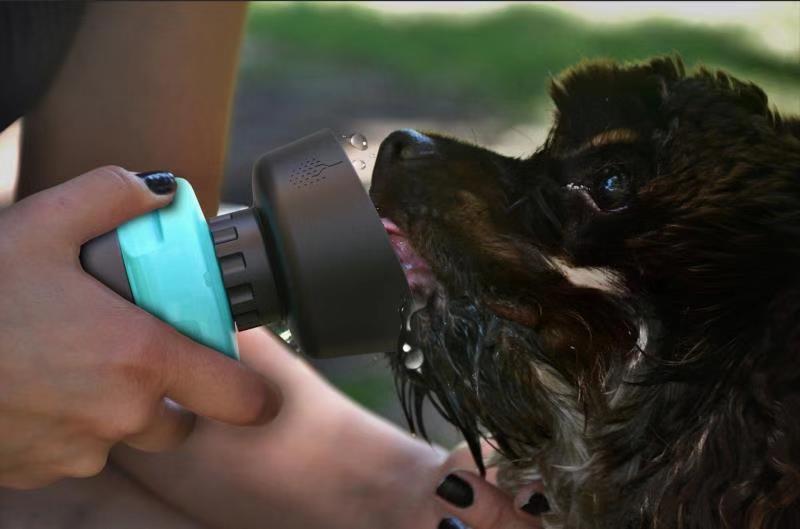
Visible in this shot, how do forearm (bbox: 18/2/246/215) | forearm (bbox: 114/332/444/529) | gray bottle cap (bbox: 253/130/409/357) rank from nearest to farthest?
gray bottle cap (bbox: 253/130/409/357) < forearm (bbox: 114/332/444/529) < forearm (bbox: 18/2/246/215)

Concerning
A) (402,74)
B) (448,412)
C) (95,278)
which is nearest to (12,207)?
(95,278)

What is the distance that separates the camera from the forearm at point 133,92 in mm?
1338

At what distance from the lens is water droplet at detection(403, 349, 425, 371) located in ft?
3.13

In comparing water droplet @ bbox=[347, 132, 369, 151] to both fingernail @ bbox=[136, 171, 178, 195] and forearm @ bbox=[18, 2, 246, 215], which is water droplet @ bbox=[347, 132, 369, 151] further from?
forearm @ bbox=[18, 2, 246, 215]

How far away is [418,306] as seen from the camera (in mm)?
882

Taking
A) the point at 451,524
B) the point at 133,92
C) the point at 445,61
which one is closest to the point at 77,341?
the point at 451,524

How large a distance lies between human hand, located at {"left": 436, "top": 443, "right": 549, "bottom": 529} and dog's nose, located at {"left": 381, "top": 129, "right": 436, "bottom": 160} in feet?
1.08

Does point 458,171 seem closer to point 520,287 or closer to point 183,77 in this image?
point 520,287

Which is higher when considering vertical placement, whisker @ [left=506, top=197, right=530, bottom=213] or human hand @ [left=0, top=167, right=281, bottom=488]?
whisker @ [left=506, top=197, right=530, bottom=213]

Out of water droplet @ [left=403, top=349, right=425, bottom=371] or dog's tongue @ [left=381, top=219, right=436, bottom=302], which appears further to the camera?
water droplet @ [left=403, top=349, right=425, bottom=371]

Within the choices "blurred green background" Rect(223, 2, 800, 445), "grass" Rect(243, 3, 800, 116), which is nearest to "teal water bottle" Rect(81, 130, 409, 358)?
"blurred green background" Rect(223, 2, 800, 445)

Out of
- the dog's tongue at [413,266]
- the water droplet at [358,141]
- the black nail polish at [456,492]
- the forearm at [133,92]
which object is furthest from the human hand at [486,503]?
the forearm at [133,92]

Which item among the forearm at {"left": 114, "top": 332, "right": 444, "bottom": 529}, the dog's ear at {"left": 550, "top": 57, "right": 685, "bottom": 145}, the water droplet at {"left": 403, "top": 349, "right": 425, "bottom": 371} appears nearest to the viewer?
A: the dog's ear at {"left": 550, "top": 57, "right": 685, "bottom": 145}

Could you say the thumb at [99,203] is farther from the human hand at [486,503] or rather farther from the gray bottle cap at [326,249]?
the human hand at [486,503]
